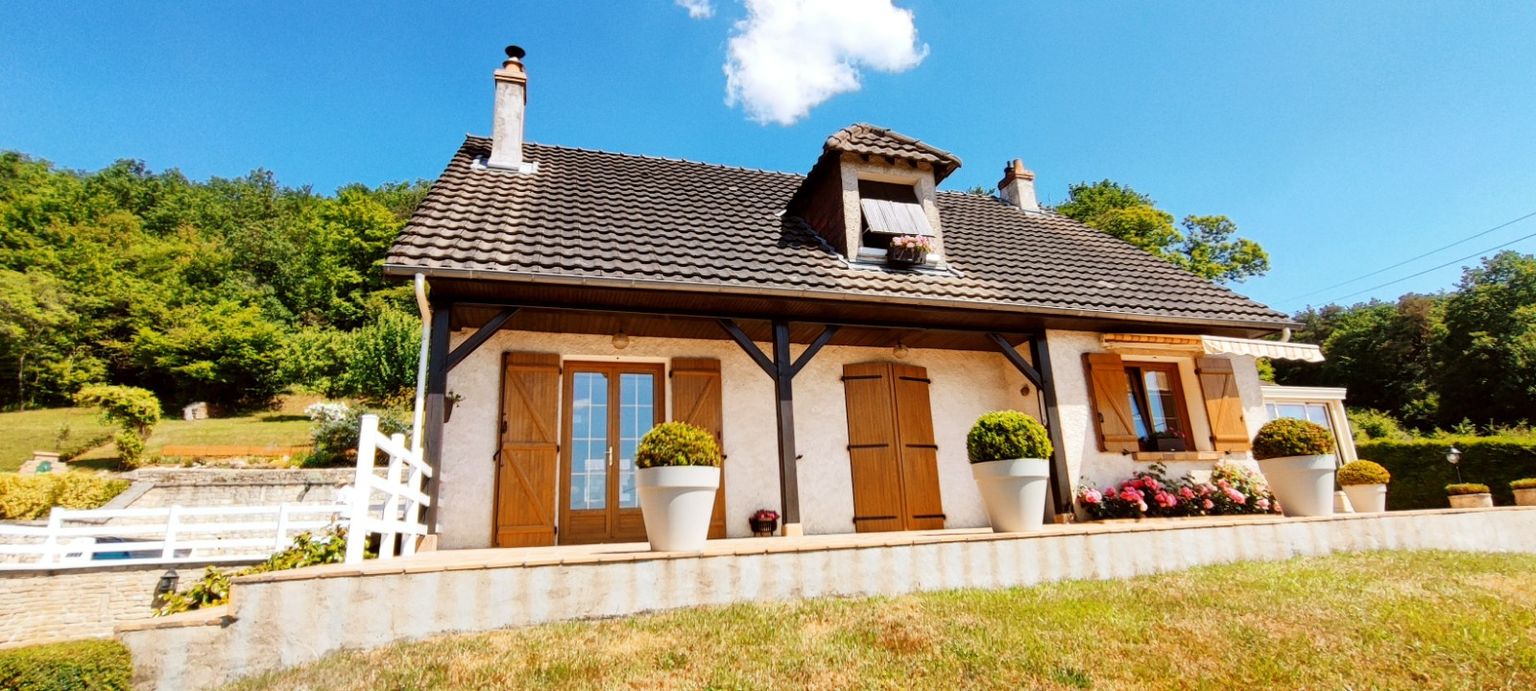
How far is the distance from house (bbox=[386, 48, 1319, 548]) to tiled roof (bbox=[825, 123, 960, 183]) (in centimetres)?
4

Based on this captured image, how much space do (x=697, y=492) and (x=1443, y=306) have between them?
45.9 m

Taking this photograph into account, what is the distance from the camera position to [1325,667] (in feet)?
8.72

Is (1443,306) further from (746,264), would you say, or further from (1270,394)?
(746,264)

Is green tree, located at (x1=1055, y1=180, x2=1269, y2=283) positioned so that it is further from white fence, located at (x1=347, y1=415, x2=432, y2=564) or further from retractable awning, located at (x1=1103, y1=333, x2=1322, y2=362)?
white fence, located at (x1=347, y1=415, x2=432, y2=564)

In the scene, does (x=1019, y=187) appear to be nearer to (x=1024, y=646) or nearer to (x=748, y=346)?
(x=748, y=346)

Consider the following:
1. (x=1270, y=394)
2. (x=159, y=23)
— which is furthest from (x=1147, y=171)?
(x=159, y=23)

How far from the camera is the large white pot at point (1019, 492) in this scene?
17.1 feet

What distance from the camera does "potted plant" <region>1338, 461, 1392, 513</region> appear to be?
7297mm

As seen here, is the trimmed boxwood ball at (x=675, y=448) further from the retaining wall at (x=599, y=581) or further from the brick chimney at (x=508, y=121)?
the brick chimney at (x=508, y=121)

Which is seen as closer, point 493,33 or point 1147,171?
point 493,33

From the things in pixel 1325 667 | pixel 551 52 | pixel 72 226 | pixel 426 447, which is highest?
pixel 72 226

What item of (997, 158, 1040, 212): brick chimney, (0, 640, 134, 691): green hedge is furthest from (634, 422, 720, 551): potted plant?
(997, 158, 1040, 212): brick chimney

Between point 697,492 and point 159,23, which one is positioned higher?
point 159,23

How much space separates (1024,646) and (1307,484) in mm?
5304
